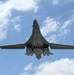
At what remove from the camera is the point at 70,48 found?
8075 centimetres

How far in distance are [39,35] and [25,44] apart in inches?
291

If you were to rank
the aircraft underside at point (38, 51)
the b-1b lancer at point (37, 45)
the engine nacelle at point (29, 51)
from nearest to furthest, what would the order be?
1. the b-1b lancer at point (37, 45)
2. the aircraft underside at point (38, 51)
3. the engine nacelle at point (29, 51)

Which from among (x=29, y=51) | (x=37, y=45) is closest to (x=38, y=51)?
(x=37, y=45)

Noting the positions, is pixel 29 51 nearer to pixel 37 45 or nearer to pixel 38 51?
pixel 38 51

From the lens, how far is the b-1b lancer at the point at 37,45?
71.8 metres

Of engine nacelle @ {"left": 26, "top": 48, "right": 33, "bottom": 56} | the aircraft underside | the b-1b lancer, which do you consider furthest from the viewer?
engine nacelle @ {"left": 26, "top": 48, "right": 33, "bottom": 56}

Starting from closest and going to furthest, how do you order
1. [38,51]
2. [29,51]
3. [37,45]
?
[37,45], [38,51], [29,51]

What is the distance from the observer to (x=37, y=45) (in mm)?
75625

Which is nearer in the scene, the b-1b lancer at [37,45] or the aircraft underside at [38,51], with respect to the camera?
the b-1b lancer at [37,45]

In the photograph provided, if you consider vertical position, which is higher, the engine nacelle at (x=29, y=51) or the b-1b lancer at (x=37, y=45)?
the b-1b lancer at (x=37, y=45)

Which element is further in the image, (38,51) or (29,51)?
(29,51)

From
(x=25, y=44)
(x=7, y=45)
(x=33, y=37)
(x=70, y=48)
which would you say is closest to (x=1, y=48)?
(x=7, y=45)

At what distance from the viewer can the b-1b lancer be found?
235ft

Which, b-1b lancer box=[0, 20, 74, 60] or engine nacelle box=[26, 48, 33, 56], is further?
engine nacelle box=[26, 48, 33, 56]
